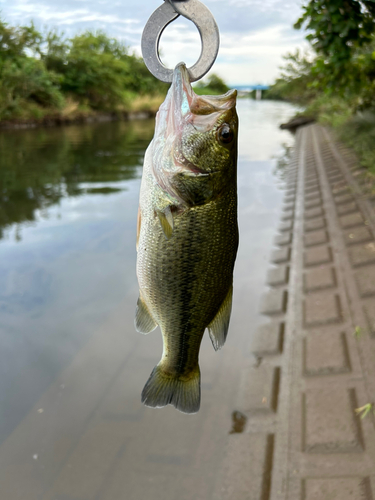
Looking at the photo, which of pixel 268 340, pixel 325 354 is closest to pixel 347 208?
pixel 268 340

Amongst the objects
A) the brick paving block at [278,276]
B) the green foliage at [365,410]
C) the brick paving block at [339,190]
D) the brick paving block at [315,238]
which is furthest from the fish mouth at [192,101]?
the brick paving block at [339,190]

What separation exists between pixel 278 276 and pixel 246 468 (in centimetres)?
365

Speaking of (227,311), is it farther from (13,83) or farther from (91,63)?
(91,63)

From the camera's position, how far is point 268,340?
5031 mm

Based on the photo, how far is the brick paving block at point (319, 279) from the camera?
19.4 feet

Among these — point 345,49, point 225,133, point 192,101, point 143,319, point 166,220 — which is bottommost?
point 143,319

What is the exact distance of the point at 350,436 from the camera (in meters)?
3.44

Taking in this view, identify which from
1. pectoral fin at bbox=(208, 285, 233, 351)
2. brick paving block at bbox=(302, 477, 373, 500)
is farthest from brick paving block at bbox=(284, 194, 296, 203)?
pectoral fin at bbox=(208, 285, 233, 351)

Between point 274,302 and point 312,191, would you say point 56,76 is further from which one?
point 274,302

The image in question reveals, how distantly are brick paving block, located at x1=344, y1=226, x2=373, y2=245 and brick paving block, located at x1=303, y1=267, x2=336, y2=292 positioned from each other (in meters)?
0.92

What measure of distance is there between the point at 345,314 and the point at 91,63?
132 ft

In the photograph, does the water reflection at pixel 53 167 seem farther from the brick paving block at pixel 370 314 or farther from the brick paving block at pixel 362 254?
the brick paving block at pixel 370 314

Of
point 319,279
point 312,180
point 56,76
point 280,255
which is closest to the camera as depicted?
point 319,279

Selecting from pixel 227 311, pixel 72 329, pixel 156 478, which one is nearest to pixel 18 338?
pixel 72 329
